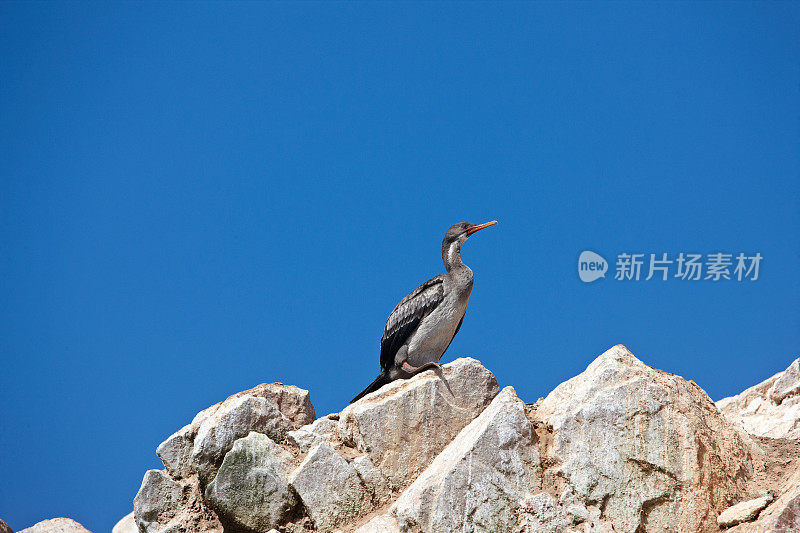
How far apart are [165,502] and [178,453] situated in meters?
0.74

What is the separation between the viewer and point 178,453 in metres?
11.7

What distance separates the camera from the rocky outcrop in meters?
8.43

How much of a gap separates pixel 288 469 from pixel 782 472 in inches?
249

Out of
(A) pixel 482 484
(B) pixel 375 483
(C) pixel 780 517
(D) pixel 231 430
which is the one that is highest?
(D) pixel 231 430

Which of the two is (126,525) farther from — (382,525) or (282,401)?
(382,525)

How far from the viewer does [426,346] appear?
12398 mm

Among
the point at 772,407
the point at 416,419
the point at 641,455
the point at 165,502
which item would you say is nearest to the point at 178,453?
the point at 165,502

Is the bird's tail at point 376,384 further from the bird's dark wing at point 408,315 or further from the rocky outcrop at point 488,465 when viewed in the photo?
the rocky outcrop at point 488,465

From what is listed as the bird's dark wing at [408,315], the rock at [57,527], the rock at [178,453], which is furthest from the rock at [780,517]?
the rock at [57,527]

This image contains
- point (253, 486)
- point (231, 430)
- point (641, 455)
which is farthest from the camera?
point (231, 430)

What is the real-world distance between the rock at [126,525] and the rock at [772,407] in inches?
446

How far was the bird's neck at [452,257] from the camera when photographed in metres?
12.9

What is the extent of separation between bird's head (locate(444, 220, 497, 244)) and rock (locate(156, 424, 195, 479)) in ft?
17.3

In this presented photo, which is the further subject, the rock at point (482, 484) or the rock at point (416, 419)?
the rock at point (416, 419)
